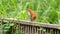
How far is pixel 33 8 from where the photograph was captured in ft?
16.4

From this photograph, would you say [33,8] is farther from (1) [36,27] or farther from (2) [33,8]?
(1) [36,27]

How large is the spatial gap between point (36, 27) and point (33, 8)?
1.27 m

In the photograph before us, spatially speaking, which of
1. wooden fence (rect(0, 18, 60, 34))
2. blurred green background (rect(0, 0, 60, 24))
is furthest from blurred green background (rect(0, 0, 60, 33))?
wooden fence (rect(0, 18, 60, 34))

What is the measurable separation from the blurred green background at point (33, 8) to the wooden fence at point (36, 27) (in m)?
0.34

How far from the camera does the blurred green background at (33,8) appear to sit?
14.2 feet

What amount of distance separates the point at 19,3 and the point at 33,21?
1.67 metres

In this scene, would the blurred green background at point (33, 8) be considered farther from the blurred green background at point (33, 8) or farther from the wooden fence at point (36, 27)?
the wooden fence at point (36, 27)

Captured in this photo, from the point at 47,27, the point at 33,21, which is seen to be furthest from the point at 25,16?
the point at 47,27

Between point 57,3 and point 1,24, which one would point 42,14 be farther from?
point 1,24

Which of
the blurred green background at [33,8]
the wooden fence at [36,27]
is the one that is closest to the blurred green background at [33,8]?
the blurred green background at [33,8]

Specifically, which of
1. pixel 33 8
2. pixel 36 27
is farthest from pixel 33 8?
pixel 36 27

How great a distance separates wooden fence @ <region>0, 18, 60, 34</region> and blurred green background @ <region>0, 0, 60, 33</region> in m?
0.34

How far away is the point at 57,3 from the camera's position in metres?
4.57

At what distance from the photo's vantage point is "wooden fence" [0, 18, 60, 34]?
341cm
